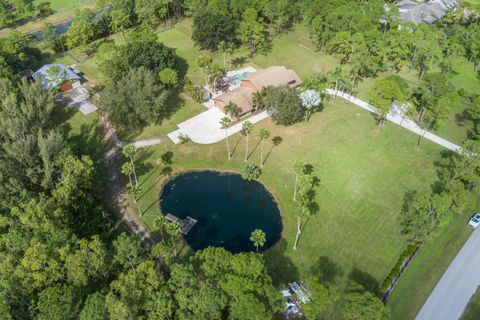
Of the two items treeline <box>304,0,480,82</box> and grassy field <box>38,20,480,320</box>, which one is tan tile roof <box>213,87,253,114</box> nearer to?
grassy field <box>38,20,480,320</box>

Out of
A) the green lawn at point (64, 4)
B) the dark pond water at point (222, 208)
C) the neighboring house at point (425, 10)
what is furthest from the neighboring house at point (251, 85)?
the green lawn at point (64, 4)

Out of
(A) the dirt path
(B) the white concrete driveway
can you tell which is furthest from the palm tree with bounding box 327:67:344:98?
(A) the dirt path

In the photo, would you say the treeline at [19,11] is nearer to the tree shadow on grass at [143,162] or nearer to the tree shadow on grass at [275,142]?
the tree shadow on grass at [143,162]

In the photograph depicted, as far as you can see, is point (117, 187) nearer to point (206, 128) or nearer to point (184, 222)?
point (184, 222)

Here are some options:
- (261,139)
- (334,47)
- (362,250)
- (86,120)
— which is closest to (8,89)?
(86,120)

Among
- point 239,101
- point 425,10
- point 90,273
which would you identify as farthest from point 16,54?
point 425,10
